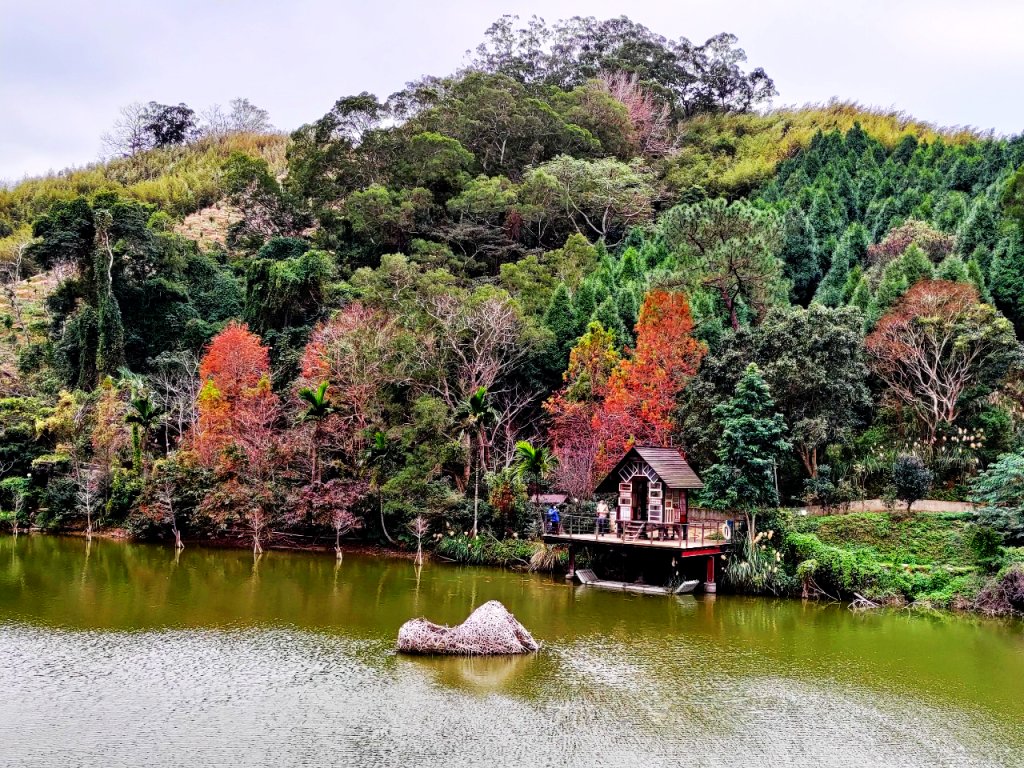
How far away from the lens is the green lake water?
41.4ft

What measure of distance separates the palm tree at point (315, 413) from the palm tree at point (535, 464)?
6.84 meters

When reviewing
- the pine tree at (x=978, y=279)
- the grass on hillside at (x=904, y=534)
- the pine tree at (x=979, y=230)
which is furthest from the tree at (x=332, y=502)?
the pine tree at (x=979, y=230)

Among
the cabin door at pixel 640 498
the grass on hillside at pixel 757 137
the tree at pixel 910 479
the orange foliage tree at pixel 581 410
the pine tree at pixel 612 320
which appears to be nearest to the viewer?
the tree at pixel 910 479

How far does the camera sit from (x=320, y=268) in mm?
42812

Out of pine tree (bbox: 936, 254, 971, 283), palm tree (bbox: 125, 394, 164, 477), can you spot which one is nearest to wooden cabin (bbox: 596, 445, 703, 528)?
pine tree (bbox: 936, 254, 971, 283)

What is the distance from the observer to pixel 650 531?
2469 cm

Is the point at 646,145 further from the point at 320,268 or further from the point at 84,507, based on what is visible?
the point at 84,507

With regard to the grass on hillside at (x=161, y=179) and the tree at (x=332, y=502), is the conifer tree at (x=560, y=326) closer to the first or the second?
the tree at (x=332, y=502)

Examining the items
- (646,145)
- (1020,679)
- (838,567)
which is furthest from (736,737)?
(646,145)

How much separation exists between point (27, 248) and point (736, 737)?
42.4m

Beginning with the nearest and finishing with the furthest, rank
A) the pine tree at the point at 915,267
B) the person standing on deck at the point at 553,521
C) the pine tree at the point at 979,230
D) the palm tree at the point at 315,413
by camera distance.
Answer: the person standing on deck at the point at 553,521 → the palm tree at the point at 315,413 → the pine tree at the point at 915,267 → the pine tree at the point at 979,230

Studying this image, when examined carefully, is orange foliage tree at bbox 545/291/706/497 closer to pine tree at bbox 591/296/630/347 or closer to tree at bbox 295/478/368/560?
pine tree at bbox 591/296/630/347

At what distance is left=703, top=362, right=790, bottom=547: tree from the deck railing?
0.70 metres

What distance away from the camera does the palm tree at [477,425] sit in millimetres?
29531
